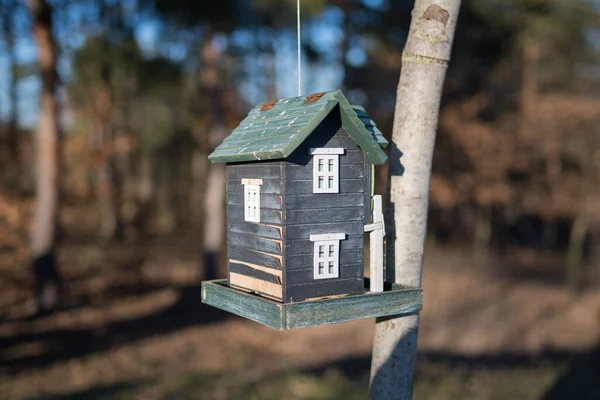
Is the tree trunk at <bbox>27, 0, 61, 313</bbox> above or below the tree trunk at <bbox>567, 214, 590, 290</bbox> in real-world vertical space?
above

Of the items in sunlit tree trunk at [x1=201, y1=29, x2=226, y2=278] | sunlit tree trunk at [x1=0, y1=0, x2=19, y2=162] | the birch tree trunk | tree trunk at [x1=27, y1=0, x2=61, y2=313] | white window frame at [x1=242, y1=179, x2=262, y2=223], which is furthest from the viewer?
sunlit tree trunk at [x1=201, y1=29, x2=226, y2=278]

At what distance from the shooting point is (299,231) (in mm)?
2949

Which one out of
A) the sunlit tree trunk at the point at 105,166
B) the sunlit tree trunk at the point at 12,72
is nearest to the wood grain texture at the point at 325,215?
the sunlit tree trunk at the point at 12,72

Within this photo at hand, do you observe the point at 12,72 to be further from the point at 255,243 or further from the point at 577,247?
the point at 577,247

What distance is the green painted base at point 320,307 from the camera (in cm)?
272

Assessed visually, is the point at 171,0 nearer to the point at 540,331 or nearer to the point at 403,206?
the point at 540,331

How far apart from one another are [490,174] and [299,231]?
57.1 ft

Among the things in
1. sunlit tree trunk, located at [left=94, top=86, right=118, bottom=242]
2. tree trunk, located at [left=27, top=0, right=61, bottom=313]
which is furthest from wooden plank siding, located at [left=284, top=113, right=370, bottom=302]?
sunlit tree trunk, located at [left=94, top=86, right=118, bottom=242]

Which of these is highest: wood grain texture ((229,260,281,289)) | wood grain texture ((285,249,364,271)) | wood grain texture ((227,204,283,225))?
wood grain texture ((227,204,283,225))

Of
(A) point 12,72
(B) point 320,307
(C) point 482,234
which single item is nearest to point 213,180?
(A) point 12,72

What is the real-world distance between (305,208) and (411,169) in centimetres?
70

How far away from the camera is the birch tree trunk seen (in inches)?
128

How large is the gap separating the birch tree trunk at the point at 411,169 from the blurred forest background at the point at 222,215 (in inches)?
197

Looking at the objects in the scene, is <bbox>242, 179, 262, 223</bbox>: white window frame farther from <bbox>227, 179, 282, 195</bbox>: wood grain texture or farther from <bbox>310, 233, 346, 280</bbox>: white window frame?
<bbox>310, 233, 346, 280</bbox>: white window frame
